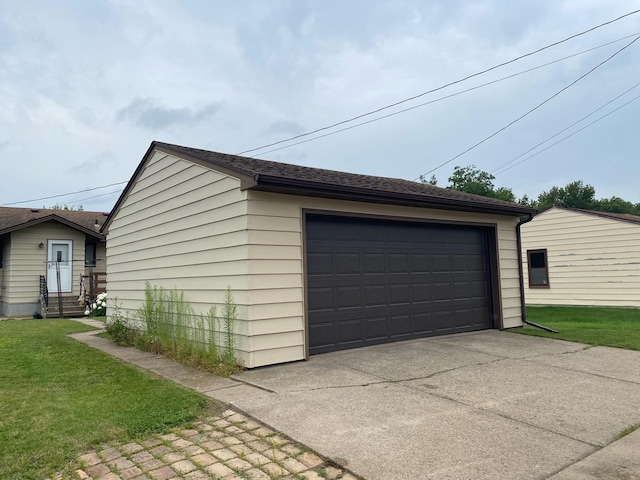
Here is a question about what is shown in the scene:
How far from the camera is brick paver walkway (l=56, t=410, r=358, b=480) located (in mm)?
2789

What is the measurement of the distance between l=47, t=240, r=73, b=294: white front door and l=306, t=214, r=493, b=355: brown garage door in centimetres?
1302

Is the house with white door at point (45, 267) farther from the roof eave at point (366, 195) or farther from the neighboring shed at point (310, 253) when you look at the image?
the roof eave at point (366, 195)

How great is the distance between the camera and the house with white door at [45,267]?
14945 mm

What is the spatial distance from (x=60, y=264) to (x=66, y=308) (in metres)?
1.80

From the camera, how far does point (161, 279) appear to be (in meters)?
8.31

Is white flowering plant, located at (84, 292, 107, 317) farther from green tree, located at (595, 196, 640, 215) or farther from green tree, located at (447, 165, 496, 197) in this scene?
green tree, located at (595, 196, 640, 215)

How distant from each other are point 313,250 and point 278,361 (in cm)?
175

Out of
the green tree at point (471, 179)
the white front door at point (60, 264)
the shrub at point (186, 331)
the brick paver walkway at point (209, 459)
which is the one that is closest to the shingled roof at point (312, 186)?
the shrub at point (186, 331)

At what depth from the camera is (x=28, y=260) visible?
15.2m

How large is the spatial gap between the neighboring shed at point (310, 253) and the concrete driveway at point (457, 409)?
693mm

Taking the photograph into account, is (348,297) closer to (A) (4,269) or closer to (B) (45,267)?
(B) (45,267)

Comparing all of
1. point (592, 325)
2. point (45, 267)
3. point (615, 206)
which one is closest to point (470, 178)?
point (615, 206)

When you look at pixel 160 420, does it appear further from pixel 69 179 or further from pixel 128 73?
pixel 69 179

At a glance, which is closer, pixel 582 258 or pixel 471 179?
pixel 582 258
